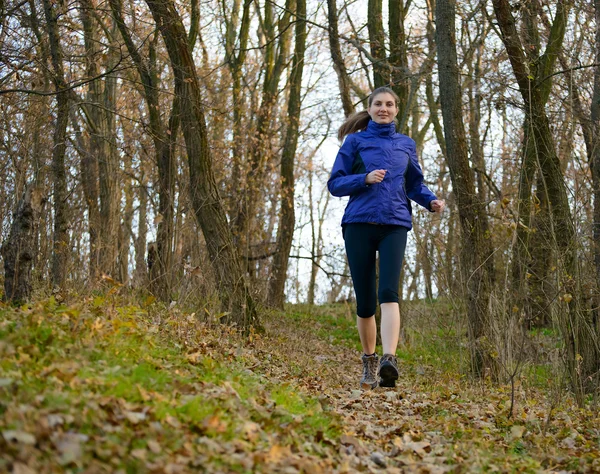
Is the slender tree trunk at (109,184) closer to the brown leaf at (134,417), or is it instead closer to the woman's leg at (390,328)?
the woman's leg at (390,328)

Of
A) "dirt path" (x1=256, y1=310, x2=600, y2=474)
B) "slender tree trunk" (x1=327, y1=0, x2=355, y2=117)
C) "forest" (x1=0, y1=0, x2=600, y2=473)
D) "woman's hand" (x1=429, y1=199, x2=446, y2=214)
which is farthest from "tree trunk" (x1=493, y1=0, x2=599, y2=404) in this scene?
"slender tree trunk" (x1=327, y1=0, x2=355, y2=117)

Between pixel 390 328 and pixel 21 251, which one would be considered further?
pixel 21 251

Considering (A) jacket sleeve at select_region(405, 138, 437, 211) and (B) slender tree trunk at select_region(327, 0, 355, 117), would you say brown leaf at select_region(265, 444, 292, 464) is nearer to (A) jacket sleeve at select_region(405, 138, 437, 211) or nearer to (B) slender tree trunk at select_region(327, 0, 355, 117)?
(A) jacket sleeve at select_region(405, 138, 437, 211)

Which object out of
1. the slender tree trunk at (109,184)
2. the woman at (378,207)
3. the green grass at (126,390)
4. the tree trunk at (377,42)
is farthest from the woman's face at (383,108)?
the tree trunk at (377,42)

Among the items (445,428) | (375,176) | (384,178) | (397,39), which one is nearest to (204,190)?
(384,178)

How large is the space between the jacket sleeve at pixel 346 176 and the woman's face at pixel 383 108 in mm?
299

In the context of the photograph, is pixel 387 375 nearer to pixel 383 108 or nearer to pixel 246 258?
pixel 383 108

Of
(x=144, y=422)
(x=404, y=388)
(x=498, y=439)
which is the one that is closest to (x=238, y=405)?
(x=144, y=422)

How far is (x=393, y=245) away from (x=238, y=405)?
8.18 ft

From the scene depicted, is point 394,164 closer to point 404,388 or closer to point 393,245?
point 393,245

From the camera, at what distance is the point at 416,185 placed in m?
6.06

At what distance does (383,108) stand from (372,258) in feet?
4.36

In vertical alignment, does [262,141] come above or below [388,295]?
above

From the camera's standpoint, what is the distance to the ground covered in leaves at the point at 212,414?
269 centimetres
